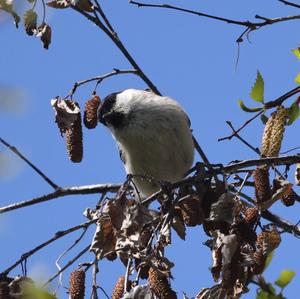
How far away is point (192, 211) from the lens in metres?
2.97

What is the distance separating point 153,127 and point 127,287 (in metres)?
2.22

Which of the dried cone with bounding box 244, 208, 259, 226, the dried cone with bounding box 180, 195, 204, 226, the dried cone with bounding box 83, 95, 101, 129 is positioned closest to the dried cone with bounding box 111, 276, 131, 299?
the dried cone with bounding box 180, 195, 204, 226

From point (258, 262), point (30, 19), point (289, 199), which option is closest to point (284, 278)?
point (258, 262)

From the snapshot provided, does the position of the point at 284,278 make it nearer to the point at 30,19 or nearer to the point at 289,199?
the point at 289,199

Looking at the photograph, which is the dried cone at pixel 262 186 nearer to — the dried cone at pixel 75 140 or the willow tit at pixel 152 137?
the dried cone at pixel 75 140

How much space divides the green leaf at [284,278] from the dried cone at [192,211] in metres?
0.98

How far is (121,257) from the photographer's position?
2732mm

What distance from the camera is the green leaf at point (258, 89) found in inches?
113

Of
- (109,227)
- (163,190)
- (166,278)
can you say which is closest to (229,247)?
(166,278)

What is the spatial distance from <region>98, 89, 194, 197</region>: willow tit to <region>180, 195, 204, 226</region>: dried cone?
1.64 metres

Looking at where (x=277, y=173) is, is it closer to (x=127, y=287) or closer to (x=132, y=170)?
(x=127, y=287)

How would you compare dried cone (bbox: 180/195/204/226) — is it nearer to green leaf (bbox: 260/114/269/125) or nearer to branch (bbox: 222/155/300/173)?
branch (bbox: 222/155/300/173)

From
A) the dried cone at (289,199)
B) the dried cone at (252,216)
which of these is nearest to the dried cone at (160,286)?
the dried cone at (252,216)

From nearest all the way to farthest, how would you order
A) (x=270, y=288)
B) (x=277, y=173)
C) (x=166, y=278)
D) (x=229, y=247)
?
(x=270, y=288) < (x=229, y=247) < (x=166, y=278) < (x=277, y=173)
